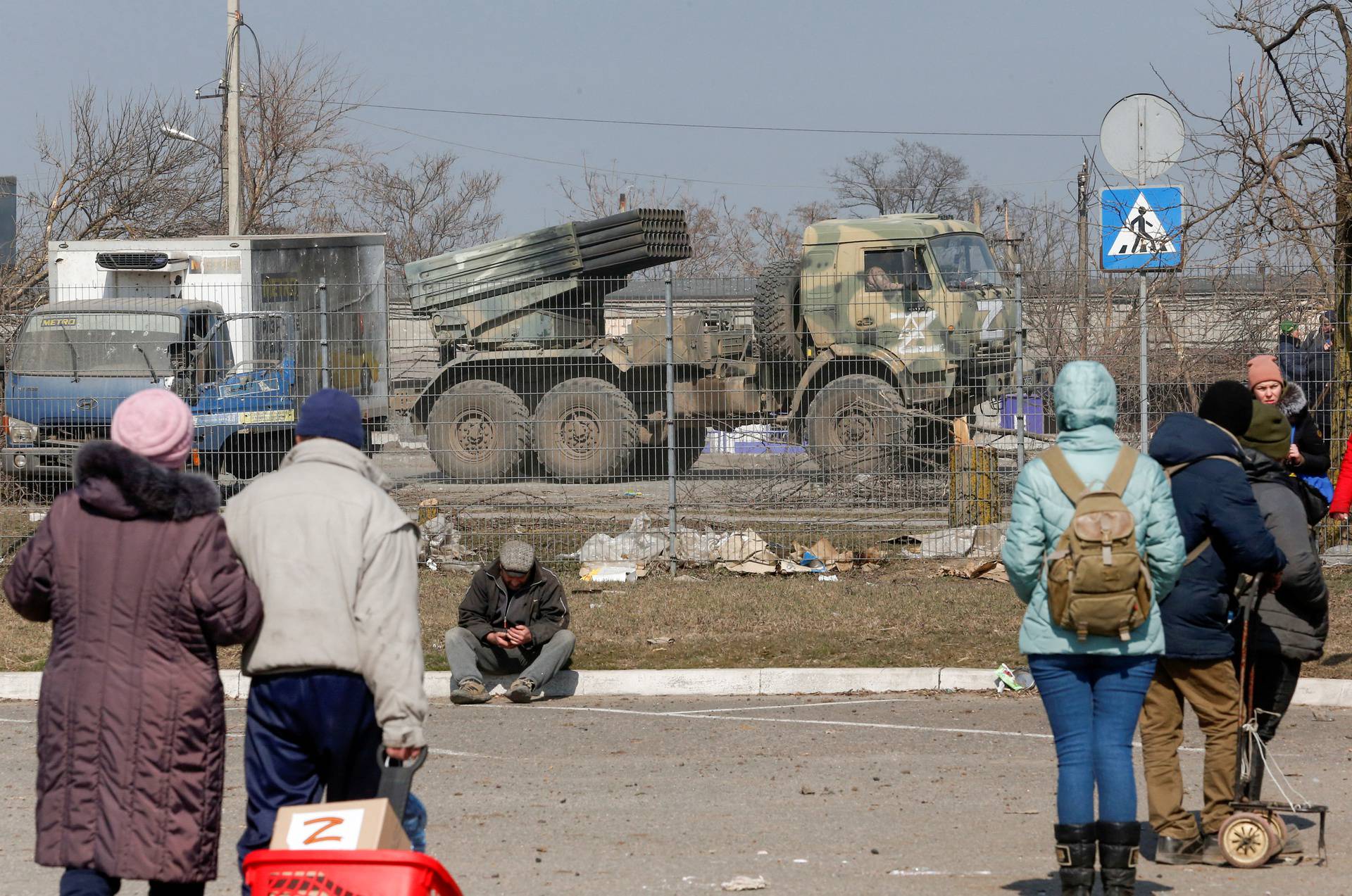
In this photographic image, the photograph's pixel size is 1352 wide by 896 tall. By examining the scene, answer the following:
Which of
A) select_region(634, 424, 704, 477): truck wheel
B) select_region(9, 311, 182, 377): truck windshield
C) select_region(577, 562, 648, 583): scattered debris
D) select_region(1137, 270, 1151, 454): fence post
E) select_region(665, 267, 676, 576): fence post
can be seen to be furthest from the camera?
select_region(9, 311, 182, 377): truck windshield

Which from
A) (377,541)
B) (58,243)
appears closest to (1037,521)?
(377,541)

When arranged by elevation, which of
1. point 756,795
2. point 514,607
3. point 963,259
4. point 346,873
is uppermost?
point 963,259

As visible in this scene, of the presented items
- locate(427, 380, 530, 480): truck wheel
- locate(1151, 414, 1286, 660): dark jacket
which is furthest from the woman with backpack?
locate(427, 380, 530, 480): truck wheel

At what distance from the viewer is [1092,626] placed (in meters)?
4.26

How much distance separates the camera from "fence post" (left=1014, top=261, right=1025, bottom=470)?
1183 centimetres

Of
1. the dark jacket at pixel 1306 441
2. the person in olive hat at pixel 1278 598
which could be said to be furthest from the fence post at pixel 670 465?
the person in olive hat at pixel 1278 598

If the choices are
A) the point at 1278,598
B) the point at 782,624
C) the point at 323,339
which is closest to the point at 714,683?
the point at 782,624

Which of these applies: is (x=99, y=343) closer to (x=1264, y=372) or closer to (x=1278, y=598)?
(x=1264, y=372)

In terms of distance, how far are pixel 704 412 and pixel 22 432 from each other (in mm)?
6288

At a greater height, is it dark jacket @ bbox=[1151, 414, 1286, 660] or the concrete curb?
dark jacket @ bbox=[1151, 414, 1286, 660]

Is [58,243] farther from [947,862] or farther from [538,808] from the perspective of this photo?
[947,862]

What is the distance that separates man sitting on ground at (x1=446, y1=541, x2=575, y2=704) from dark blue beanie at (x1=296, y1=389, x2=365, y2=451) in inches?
165

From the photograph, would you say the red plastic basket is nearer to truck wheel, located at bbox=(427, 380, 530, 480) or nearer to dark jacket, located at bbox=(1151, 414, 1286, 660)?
dark jacket, located at bbox=(1151, 414, 1286, 660)

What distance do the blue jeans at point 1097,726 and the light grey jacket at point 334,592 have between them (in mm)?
1907
